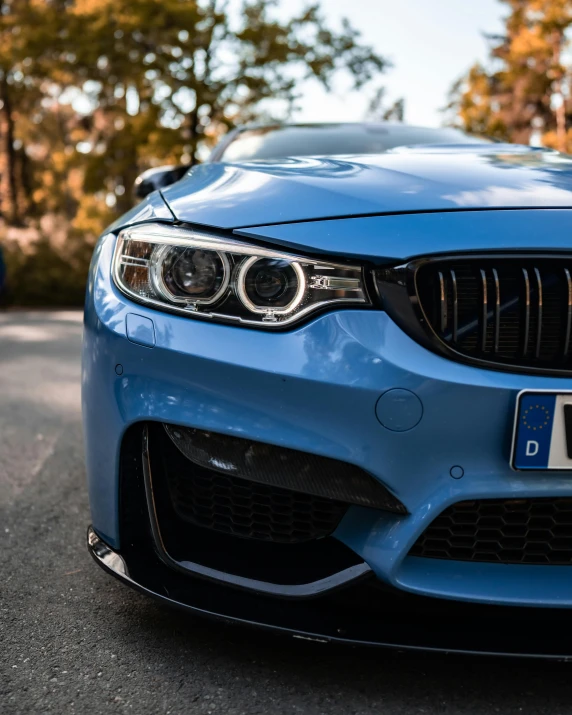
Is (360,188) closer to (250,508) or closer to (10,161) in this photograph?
(250,508)

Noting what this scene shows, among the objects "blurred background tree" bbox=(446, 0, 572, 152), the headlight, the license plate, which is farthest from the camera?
"blurred background tree" bbox=(446, 0, 572, 152)

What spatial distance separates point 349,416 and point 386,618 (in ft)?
1.37

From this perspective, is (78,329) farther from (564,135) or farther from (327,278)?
(564,135)

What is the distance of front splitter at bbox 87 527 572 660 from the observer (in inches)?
62.7

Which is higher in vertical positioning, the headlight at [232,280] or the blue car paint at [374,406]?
the headlight at [232,280]

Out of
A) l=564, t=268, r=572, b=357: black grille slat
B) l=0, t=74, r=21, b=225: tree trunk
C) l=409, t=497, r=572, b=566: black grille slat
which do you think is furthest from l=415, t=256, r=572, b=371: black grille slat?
l=0, t=74, r=21, b=225: tree trunk

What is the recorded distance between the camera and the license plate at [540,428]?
1.54 metres

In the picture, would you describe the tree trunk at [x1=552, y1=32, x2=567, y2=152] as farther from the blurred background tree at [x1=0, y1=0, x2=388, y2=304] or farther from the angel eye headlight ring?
the angel eye headlight ring

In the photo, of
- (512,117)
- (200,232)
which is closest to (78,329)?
(200,232)

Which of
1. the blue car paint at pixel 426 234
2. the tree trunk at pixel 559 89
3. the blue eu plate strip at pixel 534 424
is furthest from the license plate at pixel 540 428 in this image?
the tree trunk at pixel 559 89

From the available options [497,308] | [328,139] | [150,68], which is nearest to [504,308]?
[497,308]

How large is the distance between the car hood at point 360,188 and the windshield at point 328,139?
102cm

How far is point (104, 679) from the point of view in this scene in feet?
5.56

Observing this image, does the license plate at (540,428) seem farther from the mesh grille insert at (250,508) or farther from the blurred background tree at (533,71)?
the blurred background tree at (533,71)
